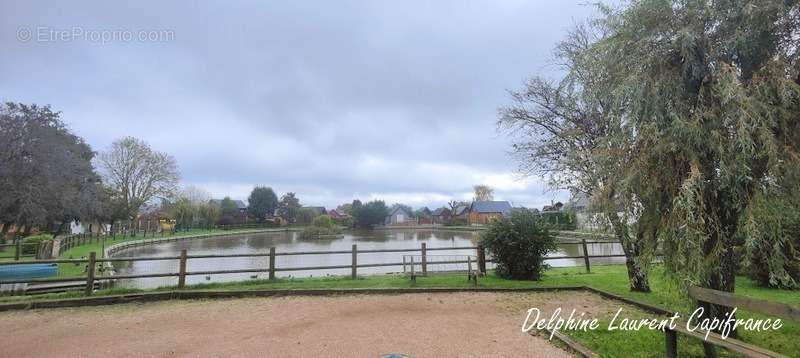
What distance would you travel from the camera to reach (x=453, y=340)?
548 centimetres

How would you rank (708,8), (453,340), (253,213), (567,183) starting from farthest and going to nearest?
(253,213), (567,183), (453,340), (708,8)

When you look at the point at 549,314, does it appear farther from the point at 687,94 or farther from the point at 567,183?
the point at 687,94

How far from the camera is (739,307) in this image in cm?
349

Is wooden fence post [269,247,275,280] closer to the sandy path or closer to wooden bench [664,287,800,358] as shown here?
the sandy path

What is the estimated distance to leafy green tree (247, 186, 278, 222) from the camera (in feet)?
219

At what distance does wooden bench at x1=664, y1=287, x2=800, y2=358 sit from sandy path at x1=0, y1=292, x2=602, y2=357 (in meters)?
1.36

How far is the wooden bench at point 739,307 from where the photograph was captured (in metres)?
3.22

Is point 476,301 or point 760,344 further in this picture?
point 476,301

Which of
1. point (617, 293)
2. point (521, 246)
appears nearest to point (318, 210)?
point (521, 246)

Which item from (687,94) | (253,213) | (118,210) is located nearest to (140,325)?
(687,94)

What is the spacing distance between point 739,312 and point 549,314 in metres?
3.00

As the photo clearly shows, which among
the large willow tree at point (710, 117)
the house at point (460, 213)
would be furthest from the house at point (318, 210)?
the large willow tree at point (710, 117)

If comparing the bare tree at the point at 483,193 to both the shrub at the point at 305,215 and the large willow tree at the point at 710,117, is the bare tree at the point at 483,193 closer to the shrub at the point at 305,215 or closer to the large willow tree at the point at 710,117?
the shrub at the point at 305,215

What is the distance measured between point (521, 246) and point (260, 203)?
62129 mm
